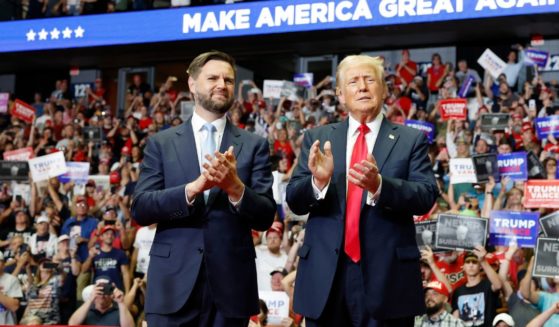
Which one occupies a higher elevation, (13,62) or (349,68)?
(13,62)

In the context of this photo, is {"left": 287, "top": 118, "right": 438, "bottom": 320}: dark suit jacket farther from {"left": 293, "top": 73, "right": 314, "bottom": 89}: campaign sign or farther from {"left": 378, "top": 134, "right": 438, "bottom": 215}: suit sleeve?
{"left": 293, "top": 73, "right": 314, "bottom": 89}: campaign sign

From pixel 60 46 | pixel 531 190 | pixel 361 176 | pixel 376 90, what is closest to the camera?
pixel 361 176

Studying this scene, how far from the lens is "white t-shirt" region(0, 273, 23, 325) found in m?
7.08

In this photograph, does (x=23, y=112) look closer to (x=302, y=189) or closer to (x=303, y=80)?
(x=303, y=80)

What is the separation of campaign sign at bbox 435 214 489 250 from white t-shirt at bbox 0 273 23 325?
12.5 feet

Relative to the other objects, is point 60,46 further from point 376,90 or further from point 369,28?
point 376,90

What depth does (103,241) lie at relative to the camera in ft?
23.8

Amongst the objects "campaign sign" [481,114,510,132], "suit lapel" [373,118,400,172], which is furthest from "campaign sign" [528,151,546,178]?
"suit lapel" [373,118,400,172]

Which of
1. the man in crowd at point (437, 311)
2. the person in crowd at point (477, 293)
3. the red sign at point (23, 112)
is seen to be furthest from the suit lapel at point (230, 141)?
the red sign at point (23, 112)

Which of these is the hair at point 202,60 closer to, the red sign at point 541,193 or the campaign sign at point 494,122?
the red sign at point 541,193

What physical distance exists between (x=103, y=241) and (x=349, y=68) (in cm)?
511

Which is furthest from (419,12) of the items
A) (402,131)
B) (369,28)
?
(402,131)

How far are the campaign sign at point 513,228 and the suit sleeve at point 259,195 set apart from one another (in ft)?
12.4

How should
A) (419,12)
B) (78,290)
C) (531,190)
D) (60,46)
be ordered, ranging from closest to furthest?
(531,190) < (78,290) < (419,12) < (60,46)
